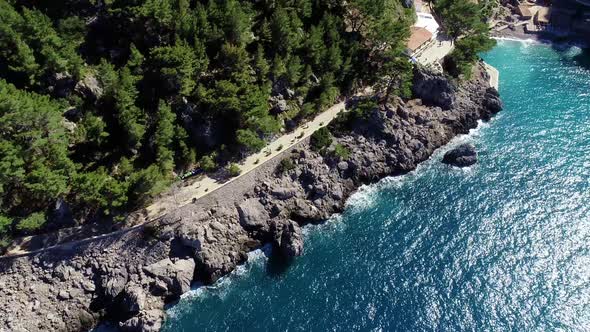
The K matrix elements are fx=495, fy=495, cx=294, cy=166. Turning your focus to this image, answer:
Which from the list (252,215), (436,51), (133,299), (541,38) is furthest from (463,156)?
(133,299)

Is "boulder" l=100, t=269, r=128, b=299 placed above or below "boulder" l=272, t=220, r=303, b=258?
above

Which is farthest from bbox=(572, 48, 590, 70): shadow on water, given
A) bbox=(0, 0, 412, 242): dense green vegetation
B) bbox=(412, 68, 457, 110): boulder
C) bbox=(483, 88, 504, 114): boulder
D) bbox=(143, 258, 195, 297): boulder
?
bbox=(143, 258, 195, 297): boulder

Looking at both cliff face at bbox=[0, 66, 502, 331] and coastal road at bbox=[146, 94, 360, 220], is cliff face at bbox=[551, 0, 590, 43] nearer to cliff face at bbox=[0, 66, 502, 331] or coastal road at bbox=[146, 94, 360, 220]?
cliff face at bbox=[0, 66, 502, 331]

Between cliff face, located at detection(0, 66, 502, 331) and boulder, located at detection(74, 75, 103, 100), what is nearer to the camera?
cliff face, located at detection(0, 66, 502, 331)

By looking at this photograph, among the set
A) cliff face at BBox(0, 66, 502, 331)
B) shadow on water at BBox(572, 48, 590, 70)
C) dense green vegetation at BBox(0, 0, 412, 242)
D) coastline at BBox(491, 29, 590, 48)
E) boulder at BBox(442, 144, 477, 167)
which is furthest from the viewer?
coastline at BBox(491, 29, 590, 48)

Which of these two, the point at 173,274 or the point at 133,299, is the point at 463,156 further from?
the point at 133,299

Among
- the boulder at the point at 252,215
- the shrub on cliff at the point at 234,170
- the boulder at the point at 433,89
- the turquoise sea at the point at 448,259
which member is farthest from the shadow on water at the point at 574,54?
the shrub on cliff at the point at 234,170

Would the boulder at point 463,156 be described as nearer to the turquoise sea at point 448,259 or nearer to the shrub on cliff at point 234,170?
the turquoise sea at point 448,259
